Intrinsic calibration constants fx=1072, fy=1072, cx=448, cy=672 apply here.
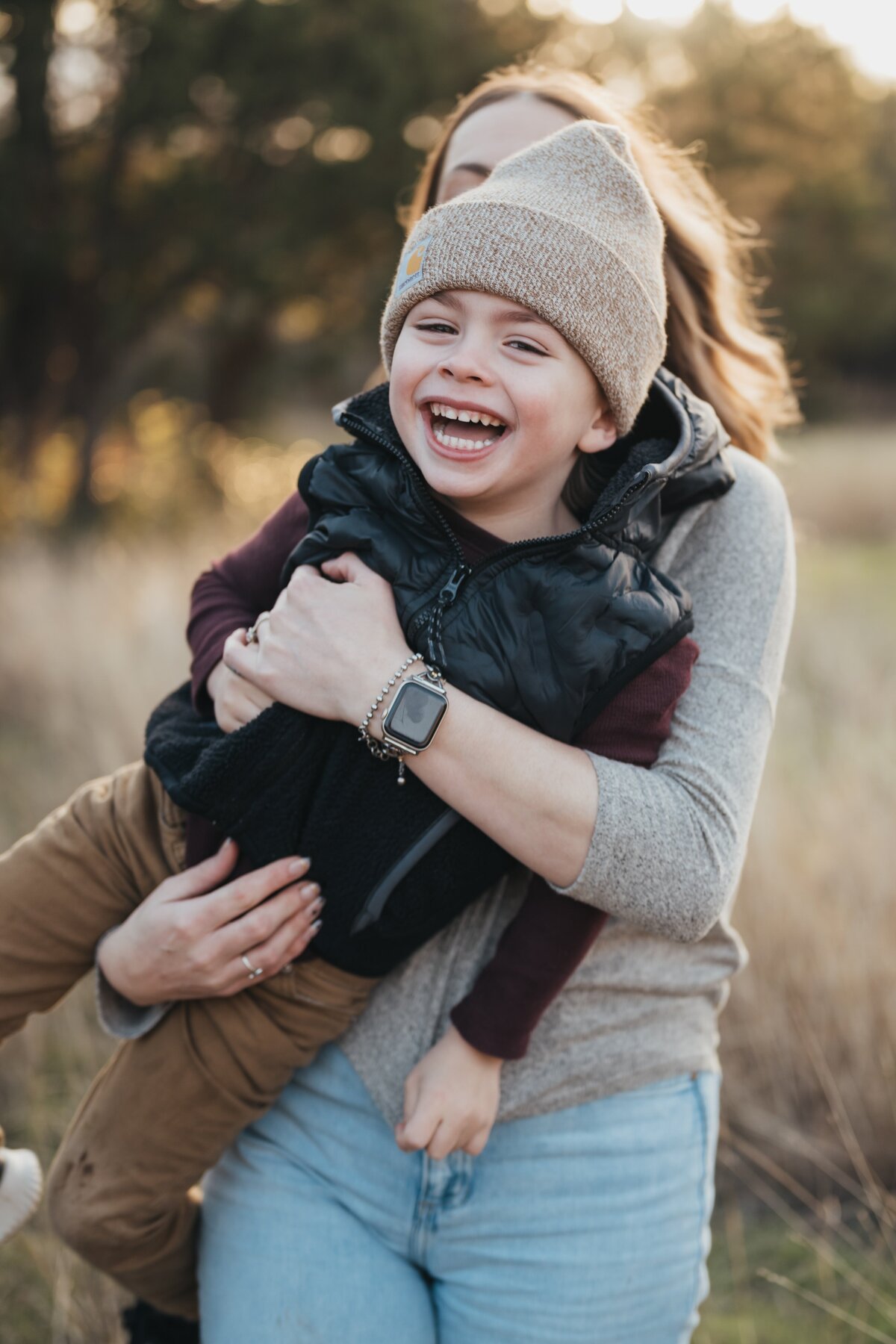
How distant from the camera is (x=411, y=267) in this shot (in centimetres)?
147

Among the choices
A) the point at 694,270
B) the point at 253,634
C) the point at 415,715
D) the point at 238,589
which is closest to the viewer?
the point at 415,715

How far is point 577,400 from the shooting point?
1449 mm

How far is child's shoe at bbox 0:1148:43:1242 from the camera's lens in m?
1.58

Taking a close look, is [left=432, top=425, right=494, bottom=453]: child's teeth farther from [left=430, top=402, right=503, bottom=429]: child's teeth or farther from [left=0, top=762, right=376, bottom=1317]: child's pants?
[left=0, top=762, right=376, bottom=1317]: child's pants

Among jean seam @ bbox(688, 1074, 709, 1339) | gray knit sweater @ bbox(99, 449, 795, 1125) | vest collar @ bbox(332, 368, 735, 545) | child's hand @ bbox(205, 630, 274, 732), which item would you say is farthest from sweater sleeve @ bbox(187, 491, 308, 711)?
jean seam @ bbox(688, 1074, 709, 1339)

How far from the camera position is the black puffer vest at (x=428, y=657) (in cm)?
137

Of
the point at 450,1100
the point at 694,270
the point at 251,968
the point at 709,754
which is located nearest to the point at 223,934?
the point at 251,968

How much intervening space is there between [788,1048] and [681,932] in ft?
4.85

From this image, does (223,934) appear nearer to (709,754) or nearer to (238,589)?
(238,589)

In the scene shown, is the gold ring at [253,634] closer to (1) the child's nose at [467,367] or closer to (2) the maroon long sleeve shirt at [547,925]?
(2) the maroon long sleeve shirt at [547,925]

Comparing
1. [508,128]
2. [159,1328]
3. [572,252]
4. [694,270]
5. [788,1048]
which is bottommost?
[159,1328]

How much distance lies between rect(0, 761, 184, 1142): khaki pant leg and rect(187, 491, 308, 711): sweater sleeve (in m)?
0.19

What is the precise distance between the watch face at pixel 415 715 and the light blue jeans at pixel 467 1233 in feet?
1.88

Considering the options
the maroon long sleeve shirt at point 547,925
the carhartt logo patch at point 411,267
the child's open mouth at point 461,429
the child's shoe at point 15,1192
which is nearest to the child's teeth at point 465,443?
the child's open mouth at point 461,429
